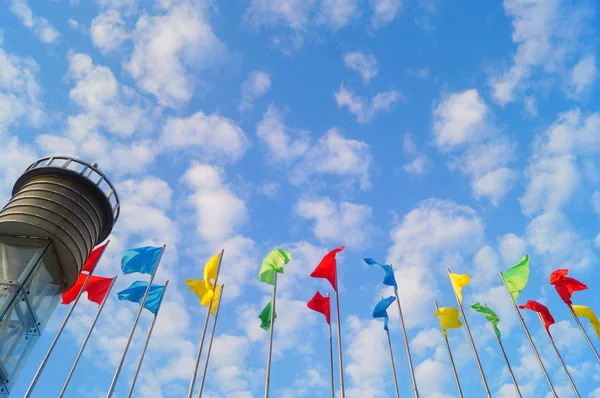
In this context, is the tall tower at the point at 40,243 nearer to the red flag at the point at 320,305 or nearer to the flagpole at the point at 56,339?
the flagpole at the point at 56,339

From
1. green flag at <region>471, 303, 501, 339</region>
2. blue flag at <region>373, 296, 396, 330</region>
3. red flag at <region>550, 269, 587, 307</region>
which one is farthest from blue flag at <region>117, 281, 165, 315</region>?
red flag at <region>550, 269, 587, 307</region>

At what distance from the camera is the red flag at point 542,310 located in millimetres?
22500

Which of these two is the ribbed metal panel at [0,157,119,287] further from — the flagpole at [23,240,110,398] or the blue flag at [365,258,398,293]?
the blue flag at [365,258,398,293]

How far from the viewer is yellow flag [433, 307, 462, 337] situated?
21578mm

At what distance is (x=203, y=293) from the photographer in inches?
883

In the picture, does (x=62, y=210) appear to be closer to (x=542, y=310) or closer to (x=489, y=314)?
(x=489, y=314)

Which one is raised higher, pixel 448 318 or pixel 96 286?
pixel 96 286

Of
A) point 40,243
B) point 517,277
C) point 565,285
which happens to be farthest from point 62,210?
point 565,285

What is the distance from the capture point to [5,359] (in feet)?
46.0

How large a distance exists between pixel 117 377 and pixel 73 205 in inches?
271

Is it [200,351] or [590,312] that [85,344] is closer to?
[200,351]

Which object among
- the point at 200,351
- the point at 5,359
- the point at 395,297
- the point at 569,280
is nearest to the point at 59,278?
the point at 5,359

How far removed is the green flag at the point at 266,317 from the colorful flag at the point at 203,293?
218cm

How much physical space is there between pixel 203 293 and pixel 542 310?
16118 mm
